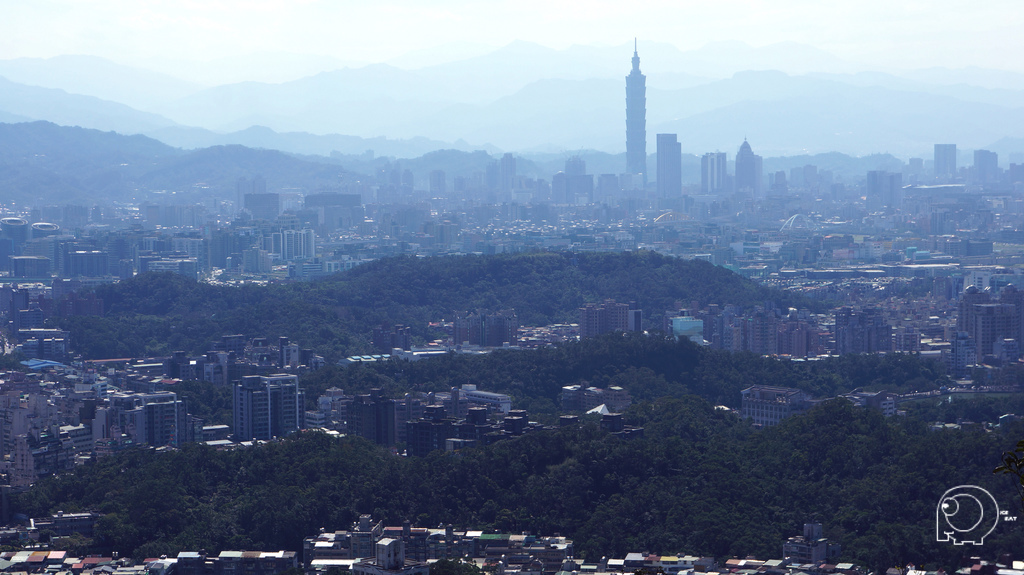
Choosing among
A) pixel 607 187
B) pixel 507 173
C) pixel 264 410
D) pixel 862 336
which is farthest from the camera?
pixel 507 173

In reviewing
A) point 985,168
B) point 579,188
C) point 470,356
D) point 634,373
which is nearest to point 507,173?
point 579,188

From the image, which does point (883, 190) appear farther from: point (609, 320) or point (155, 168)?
point (609, 320)

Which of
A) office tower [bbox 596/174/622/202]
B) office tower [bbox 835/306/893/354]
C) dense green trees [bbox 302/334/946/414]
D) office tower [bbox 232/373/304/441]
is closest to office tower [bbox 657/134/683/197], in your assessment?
office tower [bbox 596/174/622/202]

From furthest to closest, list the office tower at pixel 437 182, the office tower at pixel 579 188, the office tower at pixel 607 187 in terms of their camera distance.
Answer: the office tower at pixel 437 182 → the office tower at pixel 607 187 → the office tower at pixel 579 188

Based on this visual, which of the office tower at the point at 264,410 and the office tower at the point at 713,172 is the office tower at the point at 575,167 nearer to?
the office tower at the point at 713,172

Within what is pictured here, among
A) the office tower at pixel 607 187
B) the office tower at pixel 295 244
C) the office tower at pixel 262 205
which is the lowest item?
the office tower at pixel 295 244

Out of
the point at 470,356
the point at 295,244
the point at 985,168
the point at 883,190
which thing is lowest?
the point at 470,356

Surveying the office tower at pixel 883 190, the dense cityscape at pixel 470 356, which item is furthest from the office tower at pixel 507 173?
the office tower at pixel 883 190
